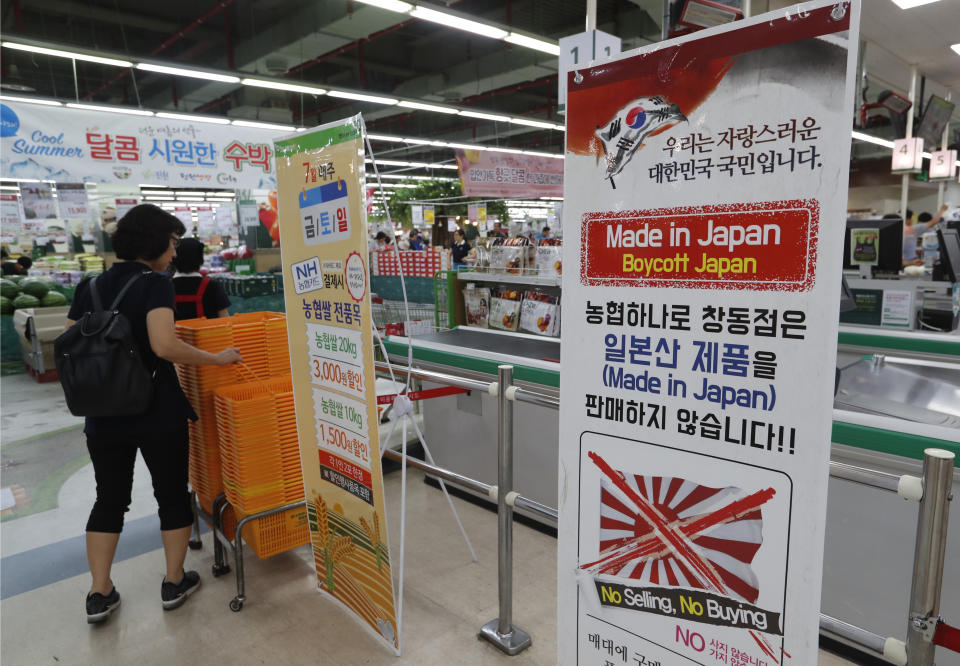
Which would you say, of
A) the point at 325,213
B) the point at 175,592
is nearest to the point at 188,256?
the point at 325,213

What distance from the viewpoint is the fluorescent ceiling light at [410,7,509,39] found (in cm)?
672

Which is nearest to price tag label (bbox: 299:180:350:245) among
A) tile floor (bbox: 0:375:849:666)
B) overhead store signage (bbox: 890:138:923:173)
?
tile floor (bbox: 0:375:849:666)

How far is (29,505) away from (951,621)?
4.63 meters

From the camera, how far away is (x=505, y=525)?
2168 mm

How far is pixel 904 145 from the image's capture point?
10.5m

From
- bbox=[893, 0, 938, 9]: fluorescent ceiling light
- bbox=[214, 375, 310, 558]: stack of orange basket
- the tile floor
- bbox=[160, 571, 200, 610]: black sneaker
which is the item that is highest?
bbox=[893, 0, 938, 9]: fluorescent ceiling light

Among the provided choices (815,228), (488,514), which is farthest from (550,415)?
(815,228)

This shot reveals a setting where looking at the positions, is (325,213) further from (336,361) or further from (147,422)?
(147,422)

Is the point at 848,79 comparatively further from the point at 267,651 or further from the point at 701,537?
the point at 267,651

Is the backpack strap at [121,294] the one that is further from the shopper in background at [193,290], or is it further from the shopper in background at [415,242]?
the shopper in background at [415,242]

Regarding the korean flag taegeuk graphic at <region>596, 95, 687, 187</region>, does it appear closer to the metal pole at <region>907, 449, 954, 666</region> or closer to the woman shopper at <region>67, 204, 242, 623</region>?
the metal pole at <region>907, 449, 954, 666</region>

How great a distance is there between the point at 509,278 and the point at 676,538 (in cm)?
268

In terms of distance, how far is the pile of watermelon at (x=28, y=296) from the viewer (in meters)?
7.42

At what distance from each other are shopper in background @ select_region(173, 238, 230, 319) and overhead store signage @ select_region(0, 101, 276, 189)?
269 cm
